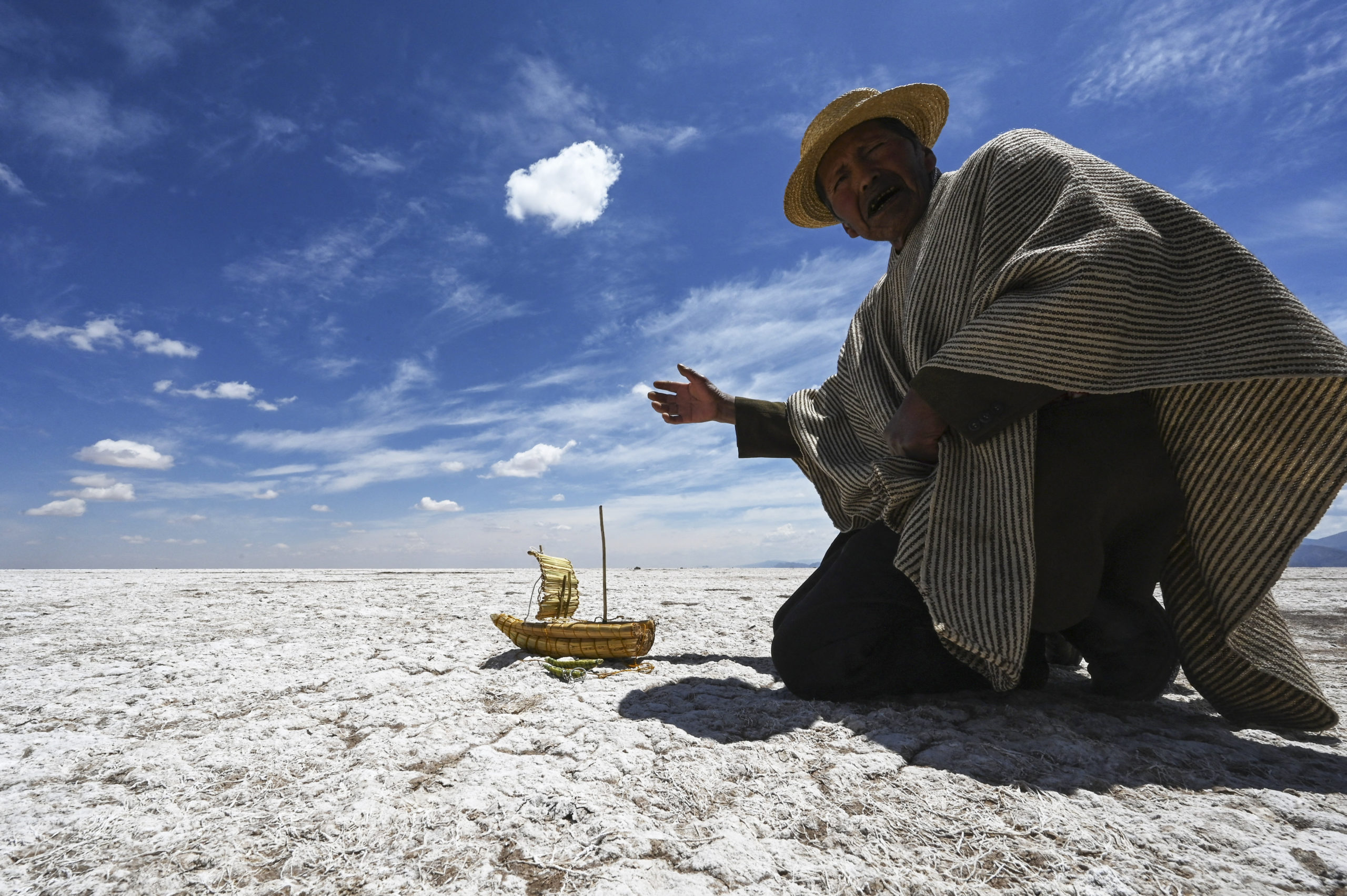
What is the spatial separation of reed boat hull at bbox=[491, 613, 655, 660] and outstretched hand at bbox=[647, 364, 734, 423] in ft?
3.01

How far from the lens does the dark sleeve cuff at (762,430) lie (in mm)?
2506

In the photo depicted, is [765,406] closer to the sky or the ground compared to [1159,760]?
closer to the sky

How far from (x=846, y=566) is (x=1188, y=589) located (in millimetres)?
955

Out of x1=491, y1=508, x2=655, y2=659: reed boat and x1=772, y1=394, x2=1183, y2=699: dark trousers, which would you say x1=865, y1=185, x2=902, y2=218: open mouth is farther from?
x1=491, y1=508, x2=655, y2=659: reed boat

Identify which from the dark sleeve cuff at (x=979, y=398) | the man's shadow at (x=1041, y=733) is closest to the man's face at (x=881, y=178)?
the dark sleeve cuff at (x=979, y=398)

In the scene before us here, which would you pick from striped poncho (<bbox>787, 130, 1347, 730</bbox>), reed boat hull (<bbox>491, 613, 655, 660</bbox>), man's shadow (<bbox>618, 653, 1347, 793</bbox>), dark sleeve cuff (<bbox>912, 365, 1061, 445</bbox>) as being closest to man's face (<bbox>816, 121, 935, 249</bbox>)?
striped poncho (<bbox>787, 130, 1347, 730</bbox>)

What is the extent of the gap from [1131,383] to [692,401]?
1540mm

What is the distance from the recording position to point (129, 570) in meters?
9.45

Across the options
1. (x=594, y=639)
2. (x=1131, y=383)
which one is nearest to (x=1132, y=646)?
(x=1131, y=383)

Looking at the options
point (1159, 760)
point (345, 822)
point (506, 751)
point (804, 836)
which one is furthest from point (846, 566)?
point (345, 822)

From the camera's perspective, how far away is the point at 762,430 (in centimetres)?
252

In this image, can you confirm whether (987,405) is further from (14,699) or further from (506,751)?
(14,699)

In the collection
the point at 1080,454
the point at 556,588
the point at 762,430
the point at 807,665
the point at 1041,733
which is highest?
the point at 762,430

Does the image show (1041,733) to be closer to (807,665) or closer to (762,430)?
(807,665)
